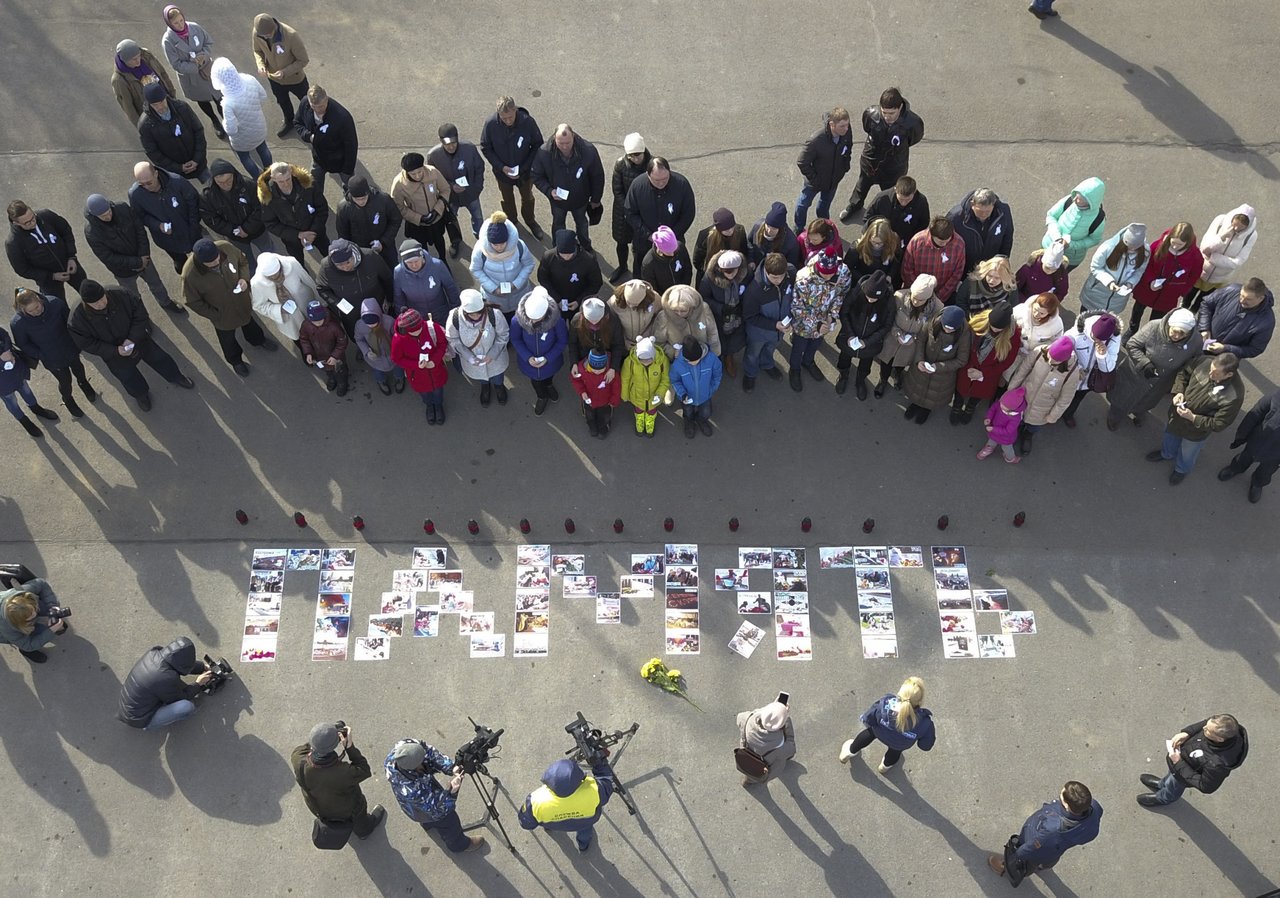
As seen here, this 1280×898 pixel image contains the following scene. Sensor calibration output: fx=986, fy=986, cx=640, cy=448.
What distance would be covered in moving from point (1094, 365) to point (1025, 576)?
222cm

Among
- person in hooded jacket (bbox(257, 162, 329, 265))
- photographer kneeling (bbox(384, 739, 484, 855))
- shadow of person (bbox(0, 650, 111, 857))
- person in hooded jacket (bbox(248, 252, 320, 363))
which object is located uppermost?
person in hooded jacket (bbox(257, 162, 329, 265))

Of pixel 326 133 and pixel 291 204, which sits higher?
pixel 326 133

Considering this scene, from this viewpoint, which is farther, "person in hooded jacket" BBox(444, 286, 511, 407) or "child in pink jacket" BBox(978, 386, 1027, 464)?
"child in pink jacket" BBox(978, 386, 1027, 464)

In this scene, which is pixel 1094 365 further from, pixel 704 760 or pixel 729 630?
pixel 704 760

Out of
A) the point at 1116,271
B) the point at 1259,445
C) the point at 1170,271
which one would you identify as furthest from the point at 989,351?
the point at 1259,445

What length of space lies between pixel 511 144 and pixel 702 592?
18.0ft

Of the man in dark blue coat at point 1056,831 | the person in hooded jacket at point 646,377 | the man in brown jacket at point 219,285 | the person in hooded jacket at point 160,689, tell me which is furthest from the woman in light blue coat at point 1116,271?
the person in hooded jacket at point 160,689

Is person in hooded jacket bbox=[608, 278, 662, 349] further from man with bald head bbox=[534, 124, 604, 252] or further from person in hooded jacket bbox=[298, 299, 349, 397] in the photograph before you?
person in hooded jacket bbox=[298, 299, 349, 397]

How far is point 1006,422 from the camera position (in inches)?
399

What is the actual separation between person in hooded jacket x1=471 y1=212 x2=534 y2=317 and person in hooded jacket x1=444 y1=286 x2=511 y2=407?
13 centimetres

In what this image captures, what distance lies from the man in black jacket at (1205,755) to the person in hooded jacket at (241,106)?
11.7 metres

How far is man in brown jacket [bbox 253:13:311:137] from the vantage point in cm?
1204

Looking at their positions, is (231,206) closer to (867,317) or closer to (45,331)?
(45,331)

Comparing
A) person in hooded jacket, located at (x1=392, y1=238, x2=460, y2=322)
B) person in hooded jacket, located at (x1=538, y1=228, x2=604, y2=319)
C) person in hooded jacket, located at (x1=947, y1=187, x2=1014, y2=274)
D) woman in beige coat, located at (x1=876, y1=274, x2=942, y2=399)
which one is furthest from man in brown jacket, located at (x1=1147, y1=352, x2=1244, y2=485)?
person in hooded jacket, located at (x1=392, y1=238, x2=460, y2=322)
